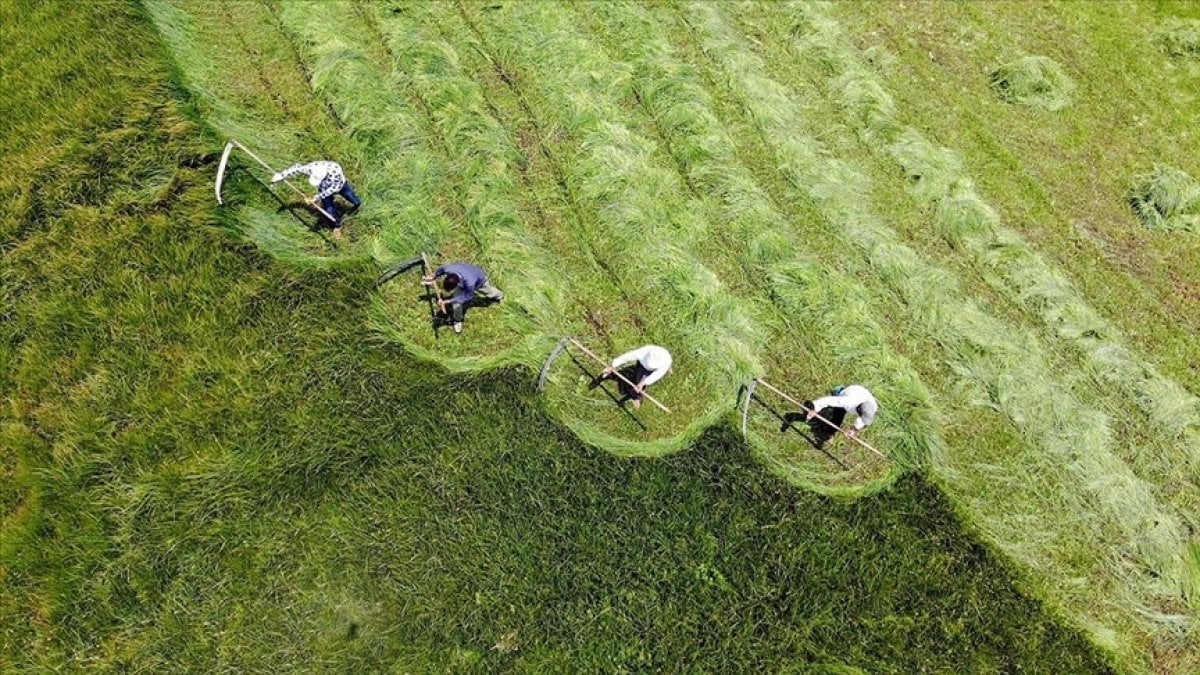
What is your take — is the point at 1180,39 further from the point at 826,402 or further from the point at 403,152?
the point at 403,152

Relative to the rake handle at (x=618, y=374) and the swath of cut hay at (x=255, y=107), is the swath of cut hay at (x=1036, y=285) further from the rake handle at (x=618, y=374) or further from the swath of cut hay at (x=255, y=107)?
the swath of cut hay at (x=255, y=107)

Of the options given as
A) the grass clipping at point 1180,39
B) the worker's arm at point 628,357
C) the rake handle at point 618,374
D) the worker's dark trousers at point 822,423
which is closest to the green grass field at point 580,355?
the worker's dark trousers at point 822,423

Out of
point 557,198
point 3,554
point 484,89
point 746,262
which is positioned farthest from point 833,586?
point 484,89

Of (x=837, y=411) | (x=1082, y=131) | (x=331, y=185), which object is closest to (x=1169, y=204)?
(x=1082, y=131)

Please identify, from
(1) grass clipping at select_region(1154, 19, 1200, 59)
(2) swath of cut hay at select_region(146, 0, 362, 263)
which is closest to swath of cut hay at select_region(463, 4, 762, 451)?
(2) swath of cut hay at select_region(146, 0, 362, 263)

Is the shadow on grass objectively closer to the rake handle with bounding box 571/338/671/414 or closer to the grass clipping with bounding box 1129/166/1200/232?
the rake handle with bounding box 571/338/671/414

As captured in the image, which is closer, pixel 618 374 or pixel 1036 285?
pixel 618 374
